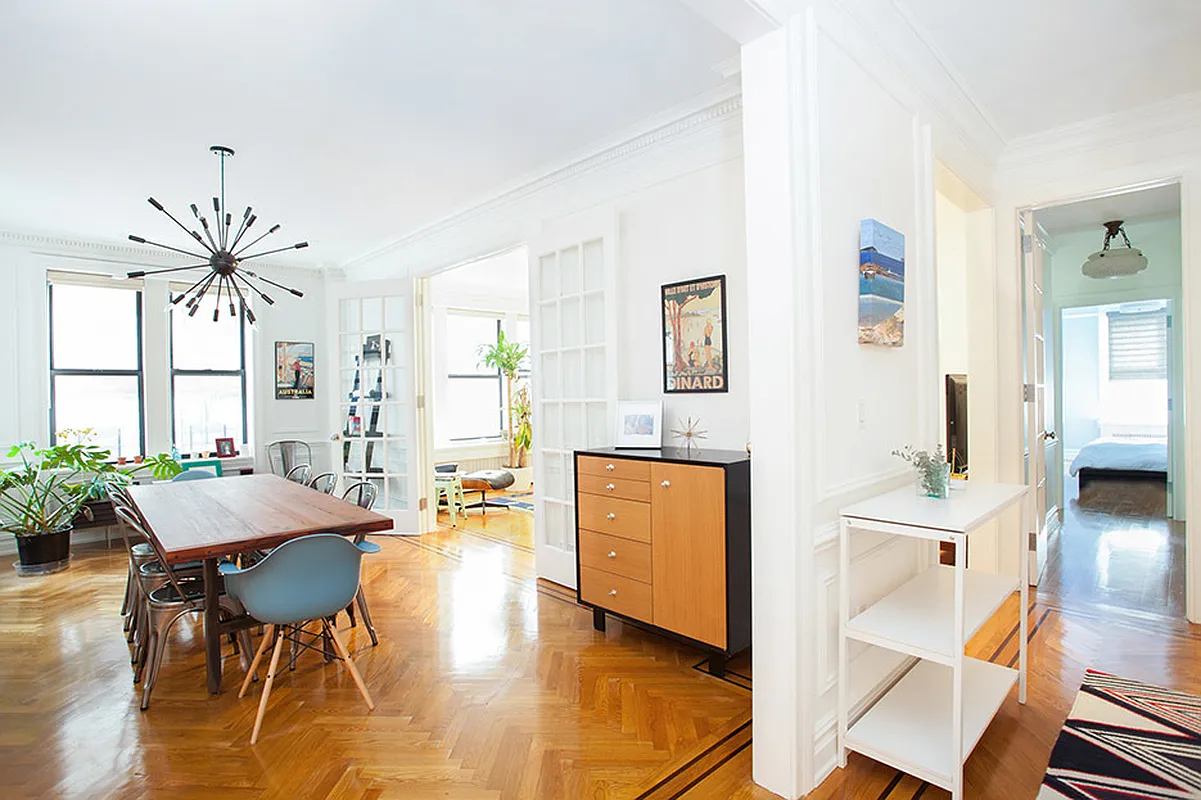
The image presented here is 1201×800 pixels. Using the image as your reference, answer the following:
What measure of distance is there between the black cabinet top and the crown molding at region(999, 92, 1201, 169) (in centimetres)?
264

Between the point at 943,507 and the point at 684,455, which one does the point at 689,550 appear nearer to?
the point at 684,455

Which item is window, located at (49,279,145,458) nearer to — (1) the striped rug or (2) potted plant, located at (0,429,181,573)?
(2) potted plant, located at (0,429,181,573)

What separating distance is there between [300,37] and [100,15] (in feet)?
2.31

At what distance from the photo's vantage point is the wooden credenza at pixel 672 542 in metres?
2.83

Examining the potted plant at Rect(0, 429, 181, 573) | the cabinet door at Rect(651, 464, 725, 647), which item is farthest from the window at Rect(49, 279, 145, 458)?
the cabinet door at Rect(651, 464, 725, 647)

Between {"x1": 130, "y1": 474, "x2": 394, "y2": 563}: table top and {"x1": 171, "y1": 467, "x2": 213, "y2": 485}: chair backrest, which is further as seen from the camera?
{"x1": 171, "y1": 467, "x2": 213, "y2": 485}: chair backrest

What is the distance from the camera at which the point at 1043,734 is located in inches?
93.5

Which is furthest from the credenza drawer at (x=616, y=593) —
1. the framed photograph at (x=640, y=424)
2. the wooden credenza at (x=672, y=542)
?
the framed photograph at (x=640, y=424)

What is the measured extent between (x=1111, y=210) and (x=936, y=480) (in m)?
3.96

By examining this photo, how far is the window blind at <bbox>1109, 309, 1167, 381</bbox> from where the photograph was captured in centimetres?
883

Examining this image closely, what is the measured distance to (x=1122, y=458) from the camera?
7.42 m

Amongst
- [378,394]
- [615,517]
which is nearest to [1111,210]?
[615,517]

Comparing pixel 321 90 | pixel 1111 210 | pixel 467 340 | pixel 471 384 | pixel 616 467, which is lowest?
pixel 616 467

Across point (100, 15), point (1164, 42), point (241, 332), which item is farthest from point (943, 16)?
point (241, 332)
